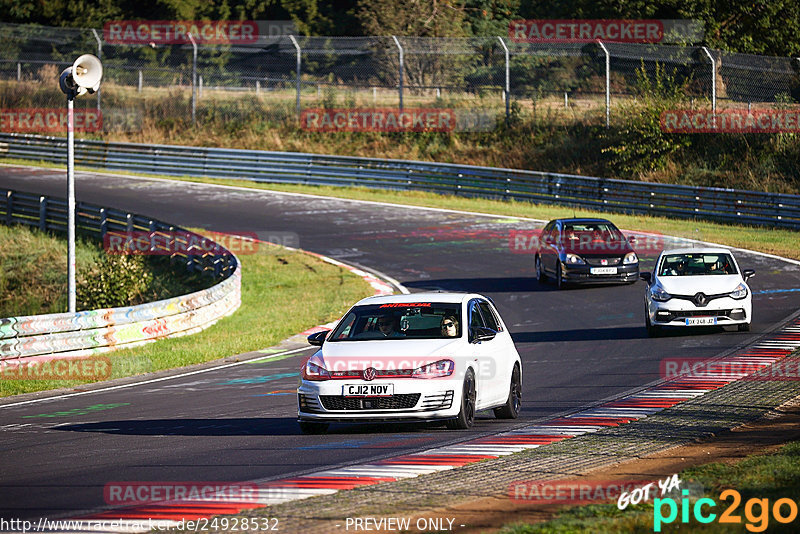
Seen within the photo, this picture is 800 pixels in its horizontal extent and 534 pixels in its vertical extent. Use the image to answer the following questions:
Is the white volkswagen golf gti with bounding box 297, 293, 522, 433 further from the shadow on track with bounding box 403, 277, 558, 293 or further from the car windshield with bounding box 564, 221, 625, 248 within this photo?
the car windshield with bounding box 564, 221, 625, 248

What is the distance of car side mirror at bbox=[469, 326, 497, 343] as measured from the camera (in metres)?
11.7

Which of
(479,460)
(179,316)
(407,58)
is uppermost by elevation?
(407,58)

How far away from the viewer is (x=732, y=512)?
7.09m

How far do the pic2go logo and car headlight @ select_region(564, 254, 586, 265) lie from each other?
694 inches

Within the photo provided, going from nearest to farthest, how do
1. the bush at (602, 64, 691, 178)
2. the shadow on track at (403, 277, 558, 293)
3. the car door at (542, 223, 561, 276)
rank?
the shadow on track at (403, 277, 558, 293)
the car door at (542, 223, 561, 276)
the bush at (602, 64, 691, 178)

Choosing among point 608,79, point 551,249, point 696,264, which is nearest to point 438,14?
point 608,79

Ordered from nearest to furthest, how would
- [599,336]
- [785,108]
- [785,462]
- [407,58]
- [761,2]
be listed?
[785,462]
[599,336]
[785,108]
[407,58]
[761,2]

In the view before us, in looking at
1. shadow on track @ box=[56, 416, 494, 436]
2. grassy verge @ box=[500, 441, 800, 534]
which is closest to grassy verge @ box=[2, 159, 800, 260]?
shadow on track @ box=[56, 416, 494, 436]

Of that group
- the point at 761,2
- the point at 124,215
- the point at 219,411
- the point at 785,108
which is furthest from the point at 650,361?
the point at 761,2

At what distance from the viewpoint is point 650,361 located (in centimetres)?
1666

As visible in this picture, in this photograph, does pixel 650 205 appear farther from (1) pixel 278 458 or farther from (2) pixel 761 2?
(1) pixel 278 458

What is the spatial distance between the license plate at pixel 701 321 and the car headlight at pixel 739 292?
0.53 m

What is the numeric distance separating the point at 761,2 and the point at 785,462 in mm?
42924

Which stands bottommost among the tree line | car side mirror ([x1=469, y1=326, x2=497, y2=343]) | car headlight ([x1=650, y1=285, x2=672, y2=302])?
car headlight ([x1=650, y1=285, x2=672, y2=302])
